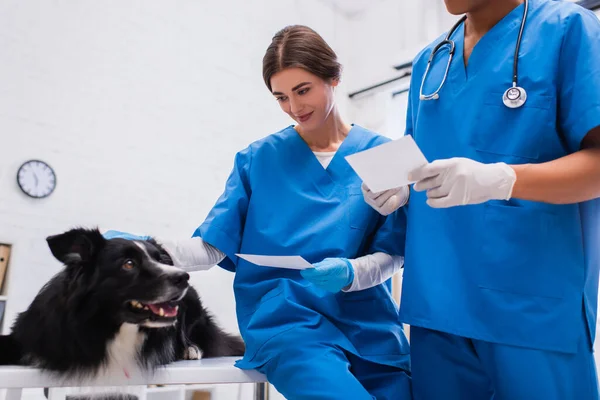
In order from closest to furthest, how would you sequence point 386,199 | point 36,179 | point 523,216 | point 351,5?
point 523,216, point 386,199, point 36,179, point 351,5

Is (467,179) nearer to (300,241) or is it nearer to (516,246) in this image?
(516,246)

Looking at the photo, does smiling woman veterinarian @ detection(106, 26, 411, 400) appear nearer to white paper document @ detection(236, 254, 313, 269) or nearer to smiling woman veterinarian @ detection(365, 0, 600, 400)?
white paper document @ detection(236, 254, 313, 269)

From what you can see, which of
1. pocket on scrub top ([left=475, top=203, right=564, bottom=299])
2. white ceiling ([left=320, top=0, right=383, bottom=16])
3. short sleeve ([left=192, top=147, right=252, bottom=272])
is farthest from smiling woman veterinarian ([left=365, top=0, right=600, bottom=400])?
white ceiling ([left=320, top=0, right=383, bottom=16])

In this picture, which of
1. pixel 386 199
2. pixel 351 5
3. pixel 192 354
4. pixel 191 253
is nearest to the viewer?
pixel 386 199

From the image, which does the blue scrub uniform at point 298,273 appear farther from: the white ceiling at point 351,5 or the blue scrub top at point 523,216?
the white ceiling at point 351,5

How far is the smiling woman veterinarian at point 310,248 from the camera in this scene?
1177 millimetres

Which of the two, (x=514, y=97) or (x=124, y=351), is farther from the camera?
(x=124, y=351)

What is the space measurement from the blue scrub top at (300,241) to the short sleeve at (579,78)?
0.48m

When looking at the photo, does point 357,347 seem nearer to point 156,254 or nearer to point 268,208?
point 268,208

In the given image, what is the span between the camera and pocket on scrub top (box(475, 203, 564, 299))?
3.23 ft

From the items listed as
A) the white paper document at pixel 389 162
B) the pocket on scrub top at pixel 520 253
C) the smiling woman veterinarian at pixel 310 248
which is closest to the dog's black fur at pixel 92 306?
the smiling woman veterinarian at pixel 310 248

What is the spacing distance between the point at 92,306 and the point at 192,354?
0.43 metres

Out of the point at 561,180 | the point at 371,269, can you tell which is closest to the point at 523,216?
the point at 561,180

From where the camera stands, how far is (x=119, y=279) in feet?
4.16
